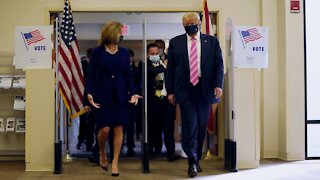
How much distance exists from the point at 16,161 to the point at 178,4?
9.60ft

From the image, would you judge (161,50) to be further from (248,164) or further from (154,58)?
(248,164)

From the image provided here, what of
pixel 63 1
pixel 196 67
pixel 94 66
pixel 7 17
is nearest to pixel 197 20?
pixel 196 67

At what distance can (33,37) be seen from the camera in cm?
505

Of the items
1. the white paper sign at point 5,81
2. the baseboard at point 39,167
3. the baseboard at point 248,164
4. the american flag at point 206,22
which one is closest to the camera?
the baseboard at point 39,167

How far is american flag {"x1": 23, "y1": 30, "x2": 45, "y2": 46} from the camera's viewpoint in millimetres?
5051

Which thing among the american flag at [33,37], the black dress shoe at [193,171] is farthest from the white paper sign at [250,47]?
the american flag at [33,37]

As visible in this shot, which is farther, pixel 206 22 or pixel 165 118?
pixel 206 22

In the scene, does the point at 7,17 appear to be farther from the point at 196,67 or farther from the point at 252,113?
the point at 252,113

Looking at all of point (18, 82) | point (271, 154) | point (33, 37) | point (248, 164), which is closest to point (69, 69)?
point (18, 82)

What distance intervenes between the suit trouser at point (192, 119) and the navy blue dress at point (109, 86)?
0.57 metres

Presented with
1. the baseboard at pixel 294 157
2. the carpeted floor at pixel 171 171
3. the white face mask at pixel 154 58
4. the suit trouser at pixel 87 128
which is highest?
the white face mask at pixel 154 58

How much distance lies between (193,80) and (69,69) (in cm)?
187

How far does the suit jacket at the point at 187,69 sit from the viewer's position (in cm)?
461

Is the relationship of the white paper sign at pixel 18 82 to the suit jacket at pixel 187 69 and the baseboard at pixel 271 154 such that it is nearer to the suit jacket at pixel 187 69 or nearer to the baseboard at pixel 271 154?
the suit jacket at pixel 187 69
